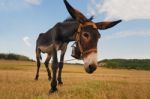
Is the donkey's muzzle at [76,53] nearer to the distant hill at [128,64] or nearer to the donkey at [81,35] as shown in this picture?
the donkey at [81,35]

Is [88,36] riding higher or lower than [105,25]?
lower

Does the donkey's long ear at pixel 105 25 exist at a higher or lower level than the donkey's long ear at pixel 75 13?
lower

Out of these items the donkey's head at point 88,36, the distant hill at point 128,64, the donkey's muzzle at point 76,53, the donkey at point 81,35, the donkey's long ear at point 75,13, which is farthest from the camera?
the distant hill at point 128,64

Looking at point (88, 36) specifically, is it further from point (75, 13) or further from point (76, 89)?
point (76, 89)

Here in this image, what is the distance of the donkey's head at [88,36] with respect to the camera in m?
8.98

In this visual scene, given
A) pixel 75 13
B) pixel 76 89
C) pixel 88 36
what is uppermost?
pixel 75 13

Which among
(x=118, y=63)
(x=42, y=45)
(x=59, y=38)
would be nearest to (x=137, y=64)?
(x=118, y=63)

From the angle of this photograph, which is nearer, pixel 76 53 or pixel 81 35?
pixel 81 35

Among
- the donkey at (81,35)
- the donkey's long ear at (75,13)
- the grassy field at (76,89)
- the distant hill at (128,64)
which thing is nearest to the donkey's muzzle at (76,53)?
the donkey at (81,35)

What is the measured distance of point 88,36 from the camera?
31.1 ft

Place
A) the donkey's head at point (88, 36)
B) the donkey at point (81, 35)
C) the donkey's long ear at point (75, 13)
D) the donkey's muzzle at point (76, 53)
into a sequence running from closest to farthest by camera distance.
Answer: the donkey's head at point (88, 36) < the donkey at point (81, 35) < the donkey's long ear at point (75, 13) < the donkey's muzzle at point (76, 53)

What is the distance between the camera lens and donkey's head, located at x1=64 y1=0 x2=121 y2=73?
898 centimetres

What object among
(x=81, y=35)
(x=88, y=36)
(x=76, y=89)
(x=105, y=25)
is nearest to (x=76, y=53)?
(x=81, y=35)

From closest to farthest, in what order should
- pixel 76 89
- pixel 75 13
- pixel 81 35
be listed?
pixel 75 13, pixel 81 35, pixel 76 89
